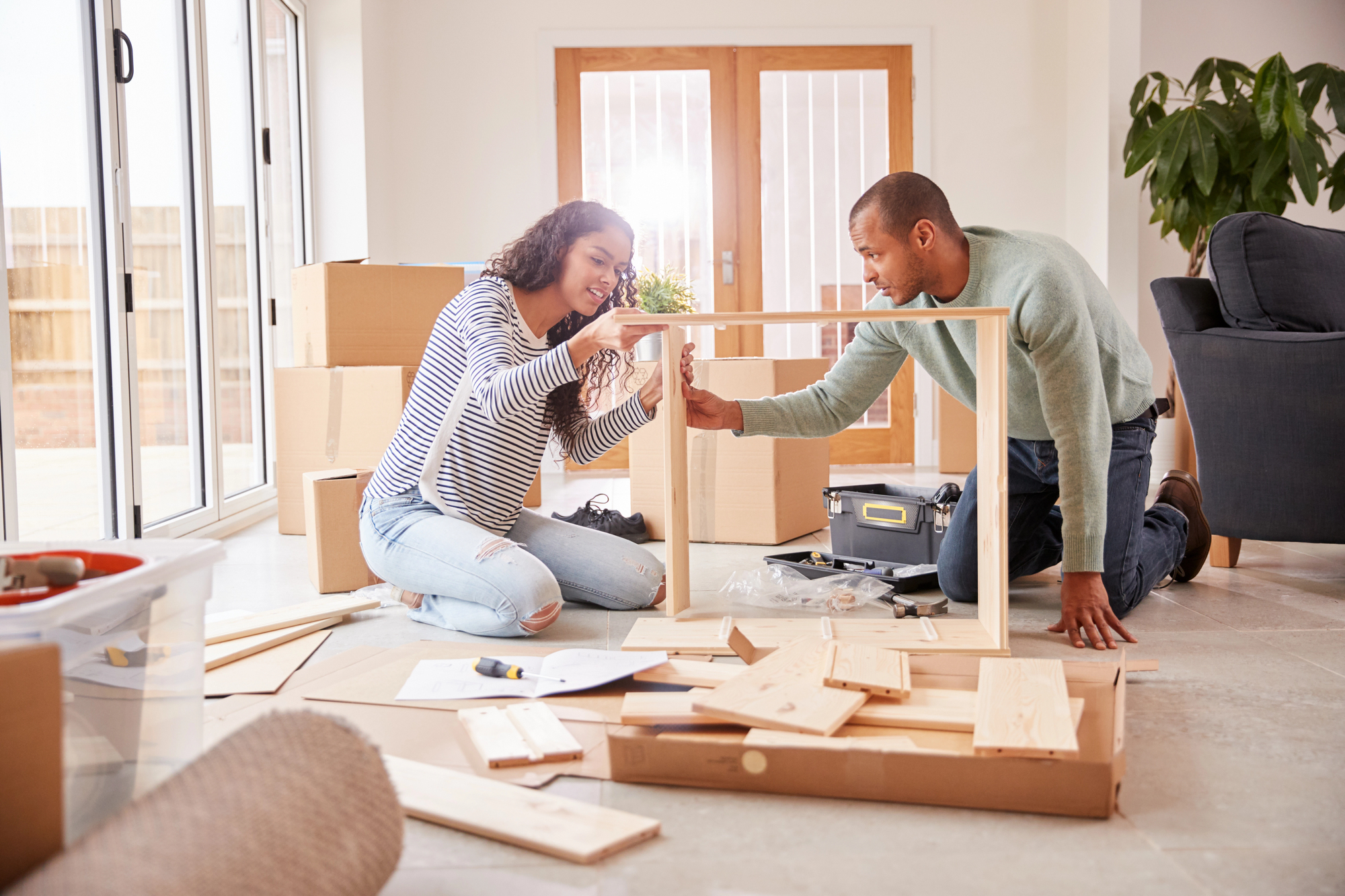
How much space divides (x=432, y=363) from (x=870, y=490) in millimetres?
1219

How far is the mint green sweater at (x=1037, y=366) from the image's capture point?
68.7 inches

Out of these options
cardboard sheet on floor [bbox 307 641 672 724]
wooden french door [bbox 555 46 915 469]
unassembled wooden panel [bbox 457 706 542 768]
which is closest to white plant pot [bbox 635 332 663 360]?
cardboard sheet on floor [bbox 307 641 672 724]

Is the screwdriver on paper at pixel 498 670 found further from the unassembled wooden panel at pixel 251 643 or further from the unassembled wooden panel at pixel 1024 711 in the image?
the unassembled wooden panel at pixel 1024 711

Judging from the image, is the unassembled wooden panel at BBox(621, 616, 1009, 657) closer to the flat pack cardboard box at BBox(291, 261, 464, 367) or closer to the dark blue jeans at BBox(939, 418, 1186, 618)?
the dark blue jeans at BBox(939, 418, 1186, 618)

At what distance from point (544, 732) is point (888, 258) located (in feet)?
3.39

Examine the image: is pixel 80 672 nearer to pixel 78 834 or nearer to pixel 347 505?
pixel 78 834

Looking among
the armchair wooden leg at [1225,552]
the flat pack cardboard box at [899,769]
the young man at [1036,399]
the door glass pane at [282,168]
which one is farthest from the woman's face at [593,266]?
the door glass pane at [282,168]

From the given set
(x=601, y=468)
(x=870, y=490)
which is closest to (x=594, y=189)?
(x=601, y=468)

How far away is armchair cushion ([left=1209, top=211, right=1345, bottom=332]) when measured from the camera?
225 centimetres

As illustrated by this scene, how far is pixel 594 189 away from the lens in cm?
505

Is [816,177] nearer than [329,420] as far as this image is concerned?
No

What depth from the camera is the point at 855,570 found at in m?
2.33

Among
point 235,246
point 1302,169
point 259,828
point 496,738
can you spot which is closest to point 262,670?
point 496,738

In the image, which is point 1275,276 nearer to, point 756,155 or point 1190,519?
point 1190,519
